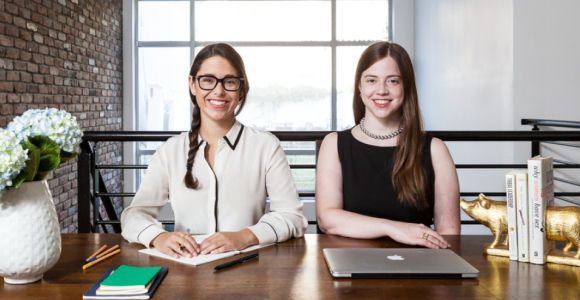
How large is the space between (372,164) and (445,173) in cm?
22

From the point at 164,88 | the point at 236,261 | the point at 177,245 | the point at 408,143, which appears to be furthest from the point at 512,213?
the point at 164,88

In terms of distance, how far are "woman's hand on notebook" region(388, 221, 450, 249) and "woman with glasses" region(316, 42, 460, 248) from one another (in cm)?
18

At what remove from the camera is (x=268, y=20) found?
6934 mm

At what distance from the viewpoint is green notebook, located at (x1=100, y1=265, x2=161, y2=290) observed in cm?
108

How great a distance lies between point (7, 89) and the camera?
371cm

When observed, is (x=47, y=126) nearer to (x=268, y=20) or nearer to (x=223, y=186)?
(x=223, y=186)

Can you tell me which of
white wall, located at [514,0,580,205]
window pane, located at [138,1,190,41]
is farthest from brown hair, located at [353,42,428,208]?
window pane, located at [138,1,190,41]

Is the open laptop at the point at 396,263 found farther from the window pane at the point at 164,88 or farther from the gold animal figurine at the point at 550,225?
the window pane at the point at 164,88

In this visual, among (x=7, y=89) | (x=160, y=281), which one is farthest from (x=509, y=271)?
(x=7, y=89)

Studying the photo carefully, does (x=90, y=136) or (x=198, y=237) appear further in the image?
(x=90, y=136)

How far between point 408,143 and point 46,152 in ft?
3.40

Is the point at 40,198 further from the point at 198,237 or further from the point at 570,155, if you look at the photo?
the point at 570,155

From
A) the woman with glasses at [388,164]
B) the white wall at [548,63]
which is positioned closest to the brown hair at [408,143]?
the woman with glasses at [388,164]

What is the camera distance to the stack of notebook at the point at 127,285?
1.06 m
